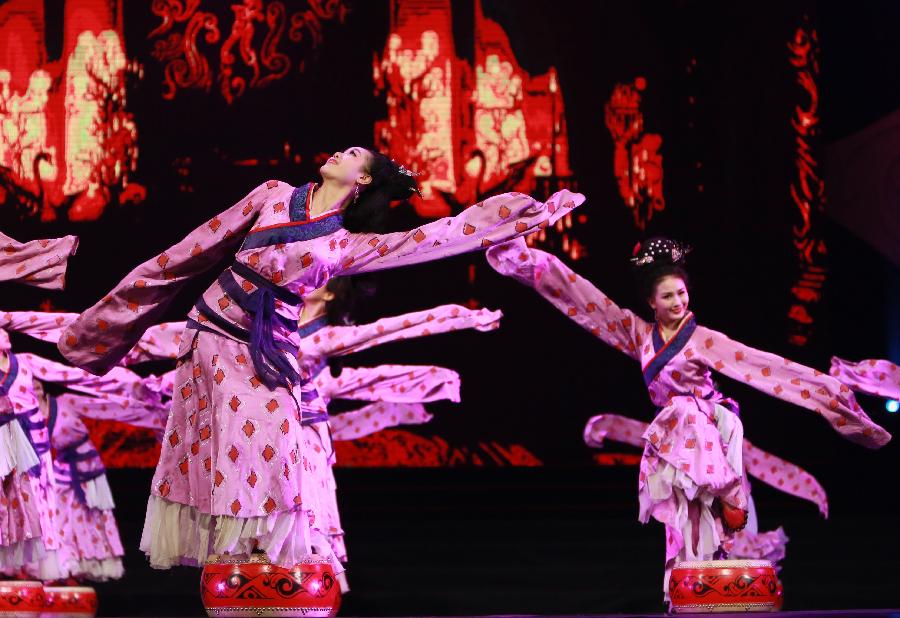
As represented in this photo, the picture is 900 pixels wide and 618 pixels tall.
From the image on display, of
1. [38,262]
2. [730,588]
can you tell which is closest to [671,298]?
[730,588]

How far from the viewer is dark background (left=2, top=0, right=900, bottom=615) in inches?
241

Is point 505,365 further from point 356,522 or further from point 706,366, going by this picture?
point 706,366

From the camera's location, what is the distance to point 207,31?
625 cm

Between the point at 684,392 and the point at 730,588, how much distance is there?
0.66 m

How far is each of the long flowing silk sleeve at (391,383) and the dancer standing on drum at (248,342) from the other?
1.97 meters

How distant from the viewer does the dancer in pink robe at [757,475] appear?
16.7 ft

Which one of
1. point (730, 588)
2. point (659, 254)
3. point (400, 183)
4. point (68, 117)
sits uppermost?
point (68, 117)

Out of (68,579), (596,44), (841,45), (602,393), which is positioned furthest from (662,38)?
(68,579)

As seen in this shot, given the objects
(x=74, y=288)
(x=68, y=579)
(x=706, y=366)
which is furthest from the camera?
(x=74, y=288)

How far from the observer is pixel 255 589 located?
3295mm

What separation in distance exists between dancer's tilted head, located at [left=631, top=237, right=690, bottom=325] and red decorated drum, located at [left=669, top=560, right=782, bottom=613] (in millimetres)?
821

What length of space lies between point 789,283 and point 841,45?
119 centimetres

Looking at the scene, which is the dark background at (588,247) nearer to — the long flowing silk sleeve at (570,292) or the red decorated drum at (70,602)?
the red decorated drum at (70,602)

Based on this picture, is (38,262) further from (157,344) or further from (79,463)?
Answer: (79,463)
